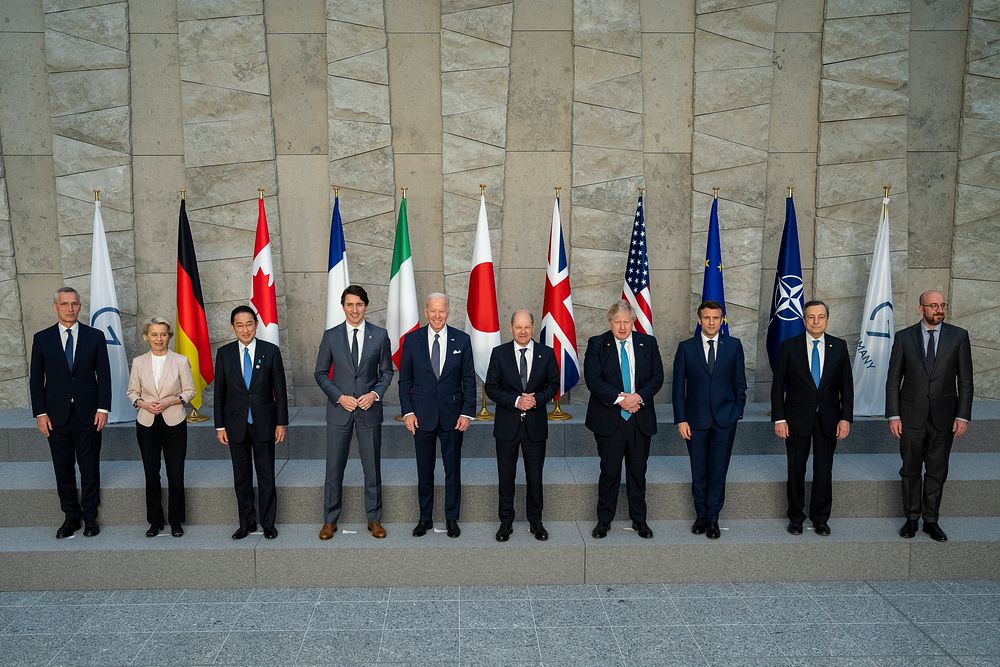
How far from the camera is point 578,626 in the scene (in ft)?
12.0

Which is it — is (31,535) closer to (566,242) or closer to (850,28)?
(566,242)

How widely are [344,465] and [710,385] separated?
2.26 metres

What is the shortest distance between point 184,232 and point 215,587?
2.82 metres

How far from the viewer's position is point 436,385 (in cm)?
427

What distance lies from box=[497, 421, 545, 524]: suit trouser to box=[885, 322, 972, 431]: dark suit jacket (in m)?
2.12

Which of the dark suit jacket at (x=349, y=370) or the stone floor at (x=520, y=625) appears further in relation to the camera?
the dark suit jacket at (x=349, y=370)

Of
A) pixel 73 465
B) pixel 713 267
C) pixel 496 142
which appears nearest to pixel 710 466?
pixel 713 267

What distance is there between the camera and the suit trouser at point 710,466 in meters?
4.31

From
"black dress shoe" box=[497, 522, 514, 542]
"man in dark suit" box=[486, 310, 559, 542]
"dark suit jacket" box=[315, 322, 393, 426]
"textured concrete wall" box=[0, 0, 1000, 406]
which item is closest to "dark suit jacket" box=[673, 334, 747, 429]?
"man in dark suit" box=[486, 310, 559, 542]

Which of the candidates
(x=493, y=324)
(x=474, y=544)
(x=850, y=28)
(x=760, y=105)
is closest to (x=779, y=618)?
(x=474, y=544)

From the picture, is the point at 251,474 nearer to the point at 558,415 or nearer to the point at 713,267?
the point at 558,415

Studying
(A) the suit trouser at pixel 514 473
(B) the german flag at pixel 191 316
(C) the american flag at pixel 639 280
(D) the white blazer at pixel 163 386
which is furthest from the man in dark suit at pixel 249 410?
(C) the american flag at pixel 639 280

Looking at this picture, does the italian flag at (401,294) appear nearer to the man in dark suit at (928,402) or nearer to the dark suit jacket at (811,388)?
the dark suit jacket at (811,388)

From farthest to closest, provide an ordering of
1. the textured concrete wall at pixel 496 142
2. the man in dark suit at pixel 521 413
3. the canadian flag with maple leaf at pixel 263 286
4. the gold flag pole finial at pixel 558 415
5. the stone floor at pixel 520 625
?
the textured concrete wall at pixel 496 142
the gold flag pole finial at pixel 558 415
the canadian flag with maple leaf at pixel 263 286
the man in dark suit at pixel 521 413
the stone floor at pixel 520 625
